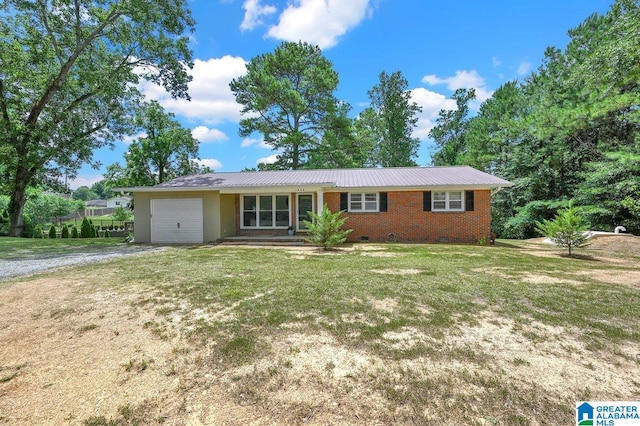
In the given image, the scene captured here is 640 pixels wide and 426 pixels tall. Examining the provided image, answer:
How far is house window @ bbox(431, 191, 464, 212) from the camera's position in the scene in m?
13.0

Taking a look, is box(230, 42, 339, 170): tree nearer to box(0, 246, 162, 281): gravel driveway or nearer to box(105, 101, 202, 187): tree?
box(105, 101, 202, 187): tree

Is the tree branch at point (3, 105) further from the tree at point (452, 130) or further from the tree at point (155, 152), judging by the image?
the tree at point (452, 130)

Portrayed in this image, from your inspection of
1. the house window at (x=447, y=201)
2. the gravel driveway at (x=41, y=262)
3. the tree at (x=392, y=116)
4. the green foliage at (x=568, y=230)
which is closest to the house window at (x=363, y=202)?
the house window at (x=447, y=201)

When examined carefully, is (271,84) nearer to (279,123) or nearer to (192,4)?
(279,123)

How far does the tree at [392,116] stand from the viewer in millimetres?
33969

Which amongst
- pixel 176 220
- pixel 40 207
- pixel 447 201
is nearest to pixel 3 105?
pixel 176 220

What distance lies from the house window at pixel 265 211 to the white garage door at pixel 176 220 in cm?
228

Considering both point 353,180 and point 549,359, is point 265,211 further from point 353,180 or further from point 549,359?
point 549,359

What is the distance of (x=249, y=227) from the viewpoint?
14727 mm

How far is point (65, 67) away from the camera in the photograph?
15.4m

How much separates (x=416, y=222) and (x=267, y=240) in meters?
6.63

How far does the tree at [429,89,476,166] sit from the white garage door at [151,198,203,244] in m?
28.8

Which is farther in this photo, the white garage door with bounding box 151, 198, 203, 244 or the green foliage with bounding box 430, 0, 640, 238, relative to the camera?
the white garage door with bounding box 151, 198, 203, 244

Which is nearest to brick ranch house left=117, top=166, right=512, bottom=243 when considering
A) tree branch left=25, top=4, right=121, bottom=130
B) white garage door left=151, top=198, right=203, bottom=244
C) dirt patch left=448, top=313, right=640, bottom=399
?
white garage door left=151, top=198, right=203, bottom=244
